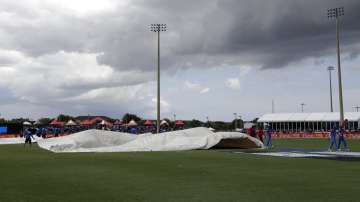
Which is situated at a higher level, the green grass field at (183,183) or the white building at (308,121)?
the white building at (308,121)

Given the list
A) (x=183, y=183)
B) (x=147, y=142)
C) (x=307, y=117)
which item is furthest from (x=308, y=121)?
(x=183, y=183)

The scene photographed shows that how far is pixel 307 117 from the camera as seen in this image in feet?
267

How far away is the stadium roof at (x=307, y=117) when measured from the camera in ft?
257

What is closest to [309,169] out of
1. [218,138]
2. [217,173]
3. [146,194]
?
[217,173]

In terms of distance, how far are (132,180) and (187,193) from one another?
3.07 meters

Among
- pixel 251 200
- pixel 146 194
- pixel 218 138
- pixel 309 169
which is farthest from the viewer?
pixel 218 138

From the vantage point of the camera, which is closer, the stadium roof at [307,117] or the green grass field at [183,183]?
the green grass field at [183,183]

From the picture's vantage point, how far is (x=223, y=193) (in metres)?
10.9

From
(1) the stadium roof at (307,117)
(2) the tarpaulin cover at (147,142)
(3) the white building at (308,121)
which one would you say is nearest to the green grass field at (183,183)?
(2) the tarpaulin cover at (147,142)

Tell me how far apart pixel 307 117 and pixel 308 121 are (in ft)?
3.87

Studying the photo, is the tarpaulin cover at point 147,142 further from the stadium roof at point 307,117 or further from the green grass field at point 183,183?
the stadium roof at point 307,117

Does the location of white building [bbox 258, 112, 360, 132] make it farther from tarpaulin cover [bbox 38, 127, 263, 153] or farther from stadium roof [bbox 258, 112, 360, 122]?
tarpaulin cover [bbox 38, 127, 263, 153]

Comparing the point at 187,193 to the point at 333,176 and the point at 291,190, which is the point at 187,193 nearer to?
the point at 291,190

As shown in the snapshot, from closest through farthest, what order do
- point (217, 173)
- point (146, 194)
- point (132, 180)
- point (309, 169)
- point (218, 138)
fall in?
point (146, 194) → point (132, 180) → point (217, 173) → point (309, 169) → point (218, 138)
